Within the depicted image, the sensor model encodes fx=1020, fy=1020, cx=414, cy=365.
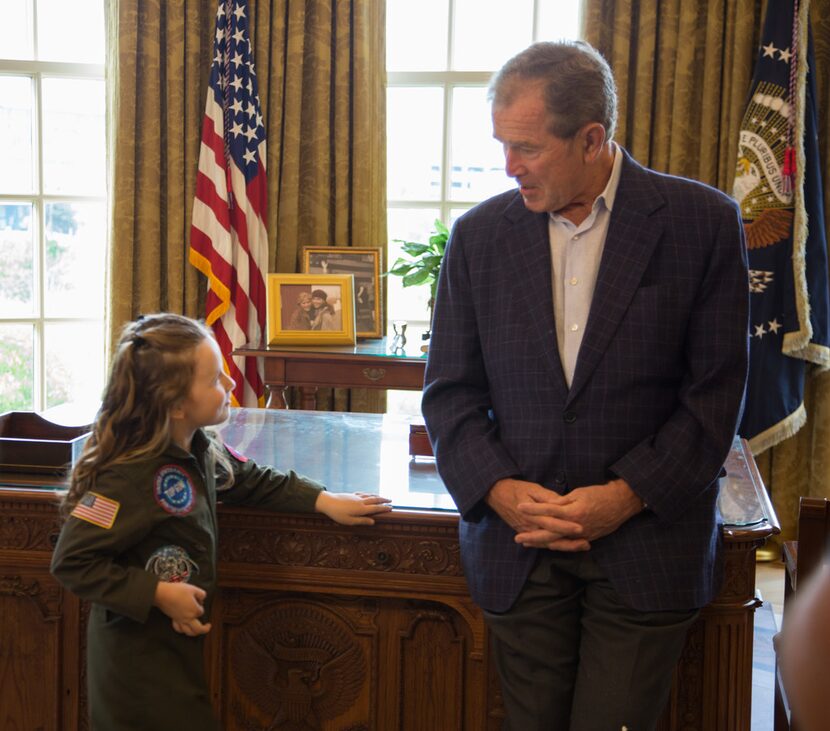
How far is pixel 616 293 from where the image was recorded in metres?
1.63

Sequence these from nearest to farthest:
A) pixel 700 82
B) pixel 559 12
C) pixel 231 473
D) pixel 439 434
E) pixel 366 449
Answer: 1. pixel 439 434
2. pixel 231 473
3. pixel 366 449
4. pixel 700 82
5. pixel 559 12

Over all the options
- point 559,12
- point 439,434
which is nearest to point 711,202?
point 439,434

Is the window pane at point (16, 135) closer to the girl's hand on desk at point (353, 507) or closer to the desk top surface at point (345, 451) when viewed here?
the desk top surface at point (345, 451)

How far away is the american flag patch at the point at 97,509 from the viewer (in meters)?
1.71

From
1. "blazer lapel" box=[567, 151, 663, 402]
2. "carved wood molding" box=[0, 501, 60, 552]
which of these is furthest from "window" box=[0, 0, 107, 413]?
"blazer lapel" box=[567, 151, 663, 402]

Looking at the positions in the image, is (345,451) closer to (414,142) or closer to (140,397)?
(140,397)

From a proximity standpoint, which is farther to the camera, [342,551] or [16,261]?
[16,261]

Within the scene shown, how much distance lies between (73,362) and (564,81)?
4.34 metres

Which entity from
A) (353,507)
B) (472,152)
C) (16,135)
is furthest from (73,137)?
(353,507)

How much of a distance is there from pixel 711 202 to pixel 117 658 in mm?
1271

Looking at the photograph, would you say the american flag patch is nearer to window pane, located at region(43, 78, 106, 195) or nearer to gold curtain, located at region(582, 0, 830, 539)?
gold curtain, located at region(582, 0, 830, 539)

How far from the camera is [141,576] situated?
1.71m

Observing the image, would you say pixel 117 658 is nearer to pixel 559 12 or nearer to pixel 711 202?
pixel 711 202

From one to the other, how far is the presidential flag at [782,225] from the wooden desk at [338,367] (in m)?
1.51
